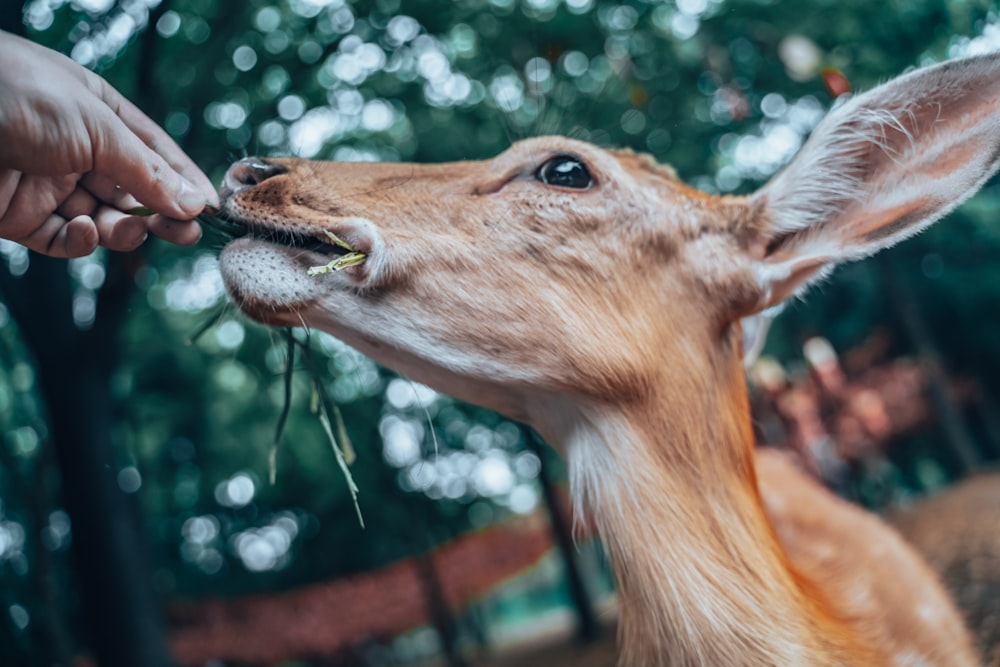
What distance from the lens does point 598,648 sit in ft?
30.6

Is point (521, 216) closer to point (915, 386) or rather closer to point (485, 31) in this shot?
point (485, 31)

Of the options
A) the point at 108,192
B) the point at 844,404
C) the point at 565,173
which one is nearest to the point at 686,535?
the point at 565,173

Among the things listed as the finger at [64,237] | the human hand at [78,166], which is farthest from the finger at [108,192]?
the finger at [64,237]

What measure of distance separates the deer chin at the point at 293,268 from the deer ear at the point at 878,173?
47.0 inches

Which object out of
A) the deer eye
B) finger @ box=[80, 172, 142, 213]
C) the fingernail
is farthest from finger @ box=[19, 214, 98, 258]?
the deer eye

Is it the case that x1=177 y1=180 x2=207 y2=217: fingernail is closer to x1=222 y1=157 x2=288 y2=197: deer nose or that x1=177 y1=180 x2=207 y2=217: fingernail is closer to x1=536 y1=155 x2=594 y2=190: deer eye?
x1=222 y1=157 x2=288 y2=197: deer nose

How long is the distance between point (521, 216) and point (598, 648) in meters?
8.06

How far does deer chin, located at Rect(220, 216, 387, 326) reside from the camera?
215 centimetres

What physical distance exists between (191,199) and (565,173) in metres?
1.12

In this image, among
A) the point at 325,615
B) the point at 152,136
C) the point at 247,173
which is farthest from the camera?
the point at 325,615

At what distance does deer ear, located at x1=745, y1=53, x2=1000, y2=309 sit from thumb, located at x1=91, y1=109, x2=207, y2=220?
1654 millimetres

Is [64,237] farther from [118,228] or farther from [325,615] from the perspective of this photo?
[325,615]

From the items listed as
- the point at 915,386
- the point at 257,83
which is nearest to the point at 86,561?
the point at 257,83

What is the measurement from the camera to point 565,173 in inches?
99.7
